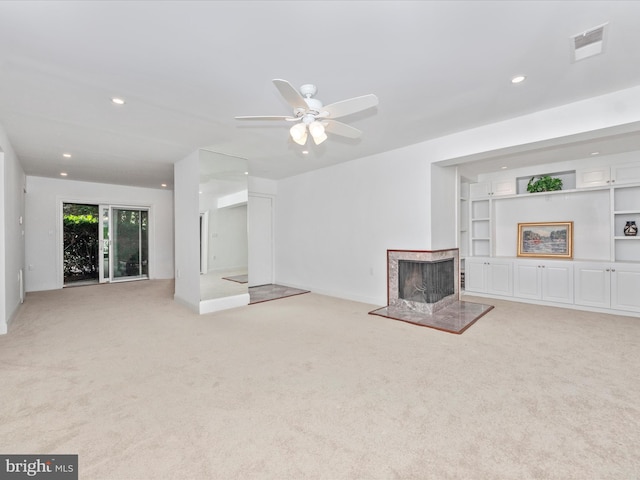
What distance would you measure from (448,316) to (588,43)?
3328 millimetres

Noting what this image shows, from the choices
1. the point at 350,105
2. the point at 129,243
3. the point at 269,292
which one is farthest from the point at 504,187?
the point at 129,243

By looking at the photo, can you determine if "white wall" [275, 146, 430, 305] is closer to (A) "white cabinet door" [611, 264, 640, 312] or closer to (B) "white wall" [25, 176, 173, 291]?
(A) "white cabinet door" [611, 264, 640, 312]

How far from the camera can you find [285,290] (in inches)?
254

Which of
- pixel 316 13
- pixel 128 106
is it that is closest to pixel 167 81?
pixel 128 106

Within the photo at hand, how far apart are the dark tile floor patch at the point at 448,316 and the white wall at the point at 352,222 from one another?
605 mm

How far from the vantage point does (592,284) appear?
4582 mm

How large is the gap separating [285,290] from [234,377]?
3834mm

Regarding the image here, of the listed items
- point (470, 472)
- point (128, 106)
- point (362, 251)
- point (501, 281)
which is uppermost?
point (128, 106)

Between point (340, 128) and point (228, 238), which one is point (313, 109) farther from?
point (228, 238)

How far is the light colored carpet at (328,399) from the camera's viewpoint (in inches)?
64.6

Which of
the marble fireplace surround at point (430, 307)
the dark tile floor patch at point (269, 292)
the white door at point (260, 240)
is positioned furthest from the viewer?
the white door at point (260, 240)

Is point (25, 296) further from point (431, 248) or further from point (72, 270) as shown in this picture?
point (431, 248)

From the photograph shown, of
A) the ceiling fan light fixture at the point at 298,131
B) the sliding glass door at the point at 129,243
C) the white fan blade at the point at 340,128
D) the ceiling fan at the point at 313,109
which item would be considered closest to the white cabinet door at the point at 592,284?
the white fan blade at the point at 340,128

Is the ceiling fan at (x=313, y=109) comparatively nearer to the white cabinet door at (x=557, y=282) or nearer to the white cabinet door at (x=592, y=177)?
the white cabinet door at (x=557, y=282)
